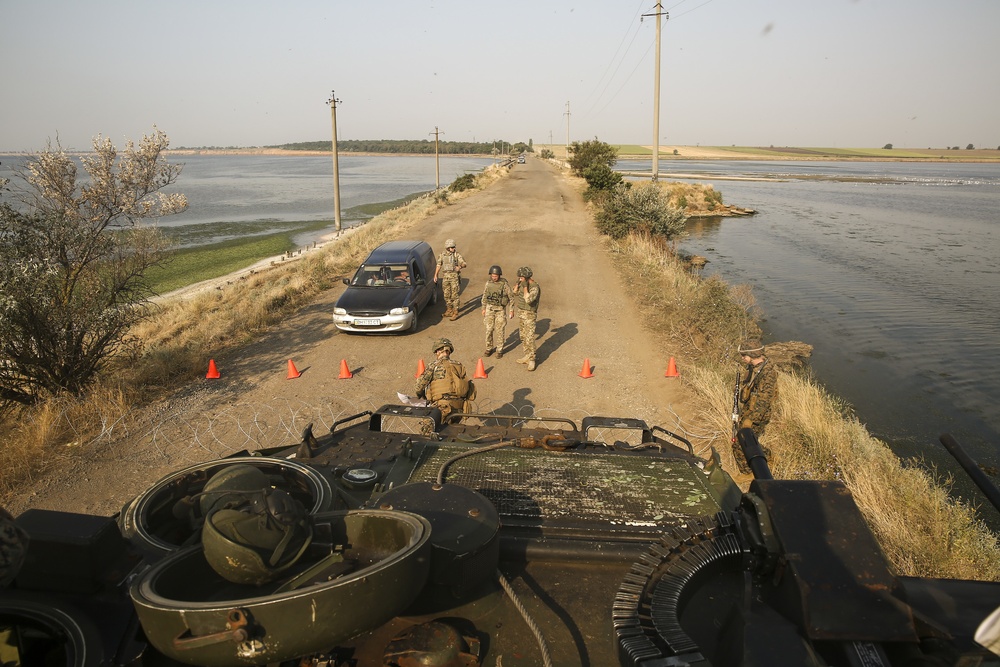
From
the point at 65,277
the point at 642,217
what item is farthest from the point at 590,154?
the point at 65,277

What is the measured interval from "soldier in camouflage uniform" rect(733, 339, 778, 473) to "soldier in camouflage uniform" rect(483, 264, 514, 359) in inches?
197

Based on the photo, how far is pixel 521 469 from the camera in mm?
4570

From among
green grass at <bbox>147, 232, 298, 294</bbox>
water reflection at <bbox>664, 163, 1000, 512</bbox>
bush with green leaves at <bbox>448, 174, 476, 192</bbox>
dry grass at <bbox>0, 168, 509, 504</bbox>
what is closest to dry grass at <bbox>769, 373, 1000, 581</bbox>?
water reflection at <bbox>664, 163, 1000, 512</bbox>

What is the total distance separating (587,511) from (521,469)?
2.33 feet

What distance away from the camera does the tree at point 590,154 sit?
5159cm

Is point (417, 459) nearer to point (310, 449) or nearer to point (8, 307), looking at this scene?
point (310, 449)

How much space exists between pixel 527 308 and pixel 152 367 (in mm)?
6856

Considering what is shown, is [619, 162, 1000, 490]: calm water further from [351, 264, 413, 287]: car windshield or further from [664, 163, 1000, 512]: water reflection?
[351, 264, 413, 287]: car windshield

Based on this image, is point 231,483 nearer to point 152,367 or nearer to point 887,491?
point 887,491

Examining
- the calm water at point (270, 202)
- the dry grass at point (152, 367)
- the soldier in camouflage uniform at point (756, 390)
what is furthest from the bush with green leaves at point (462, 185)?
the soldier in camouflage uniform at point (756, 390)

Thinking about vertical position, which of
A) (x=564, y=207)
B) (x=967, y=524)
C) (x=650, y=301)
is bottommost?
(x=967, y=524)

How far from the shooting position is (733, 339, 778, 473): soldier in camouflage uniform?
8.81m

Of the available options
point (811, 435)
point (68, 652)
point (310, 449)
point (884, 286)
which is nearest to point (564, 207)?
point (884, 286)

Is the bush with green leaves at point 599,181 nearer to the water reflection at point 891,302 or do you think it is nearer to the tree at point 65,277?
the water reflection at point 891,302
